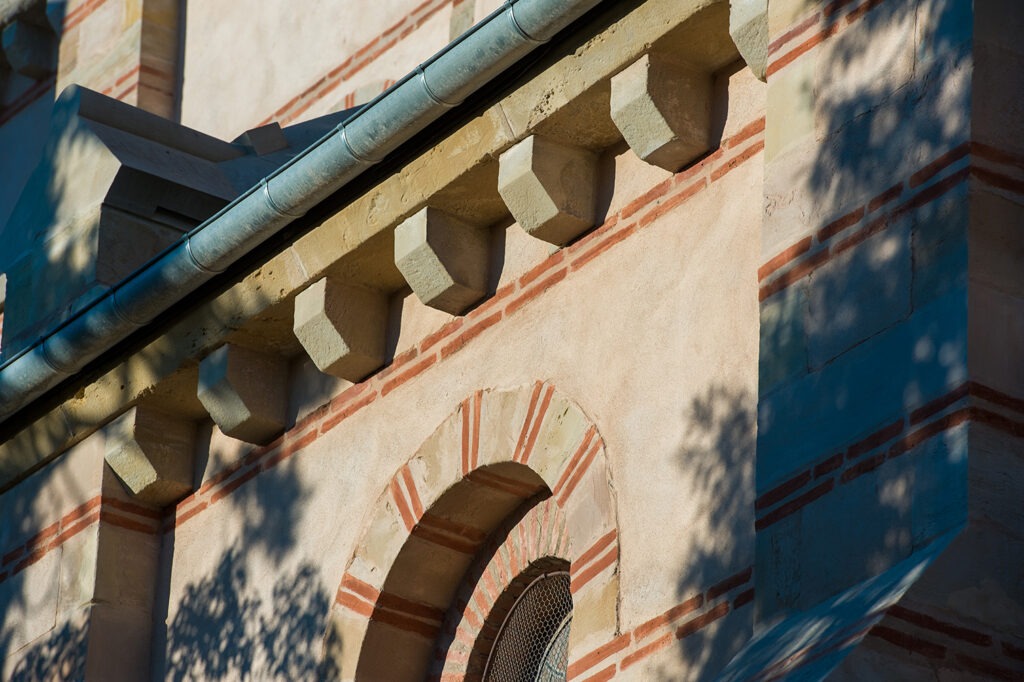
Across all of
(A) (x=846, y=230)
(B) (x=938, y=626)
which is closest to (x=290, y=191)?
(A) (x=846, y=230)

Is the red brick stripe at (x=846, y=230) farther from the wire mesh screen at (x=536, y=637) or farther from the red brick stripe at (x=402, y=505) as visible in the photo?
the red brick stripe at (x=402, y=505)

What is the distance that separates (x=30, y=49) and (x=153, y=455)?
18.1ft


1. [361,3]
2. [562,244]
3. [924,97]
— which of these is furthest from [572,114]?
[361,3]

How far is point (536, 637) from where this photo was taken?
29.2ft

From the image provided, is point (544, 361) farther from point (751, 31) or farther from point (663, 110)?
point (751, 31)

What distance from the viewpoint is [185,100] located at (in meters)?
13.7

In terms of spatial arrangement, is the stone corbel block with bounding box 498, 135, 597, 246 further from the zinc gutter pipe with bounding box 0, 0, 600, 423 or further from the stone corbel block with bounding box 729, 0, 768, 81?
the stone corbel block with bounding box 729, 0, 768, 81

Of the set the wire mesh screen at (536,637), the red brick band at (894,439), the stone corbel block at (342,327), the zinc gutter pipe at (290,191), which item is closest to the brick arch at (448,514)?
the wire mesh screen at (536,637)

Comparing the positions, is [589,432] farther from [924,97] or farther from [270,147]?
[270,147]

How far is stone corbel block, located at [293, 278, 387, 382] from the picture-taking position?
31.1ft

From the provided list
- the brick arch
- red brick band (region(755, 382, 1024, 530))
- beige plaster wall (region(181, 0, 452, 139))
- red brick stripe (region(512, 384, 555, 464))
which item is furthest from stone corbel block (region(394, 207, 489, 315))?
beige plaster wall (region(181, 0, 452, 139))

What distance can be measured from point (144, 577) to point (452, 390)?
6.36ft

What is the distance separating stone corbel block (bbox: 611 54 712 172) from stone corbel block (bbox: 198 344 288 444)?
7.22 feet

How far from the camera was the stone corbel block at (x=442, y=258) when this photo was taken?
29.8ft
